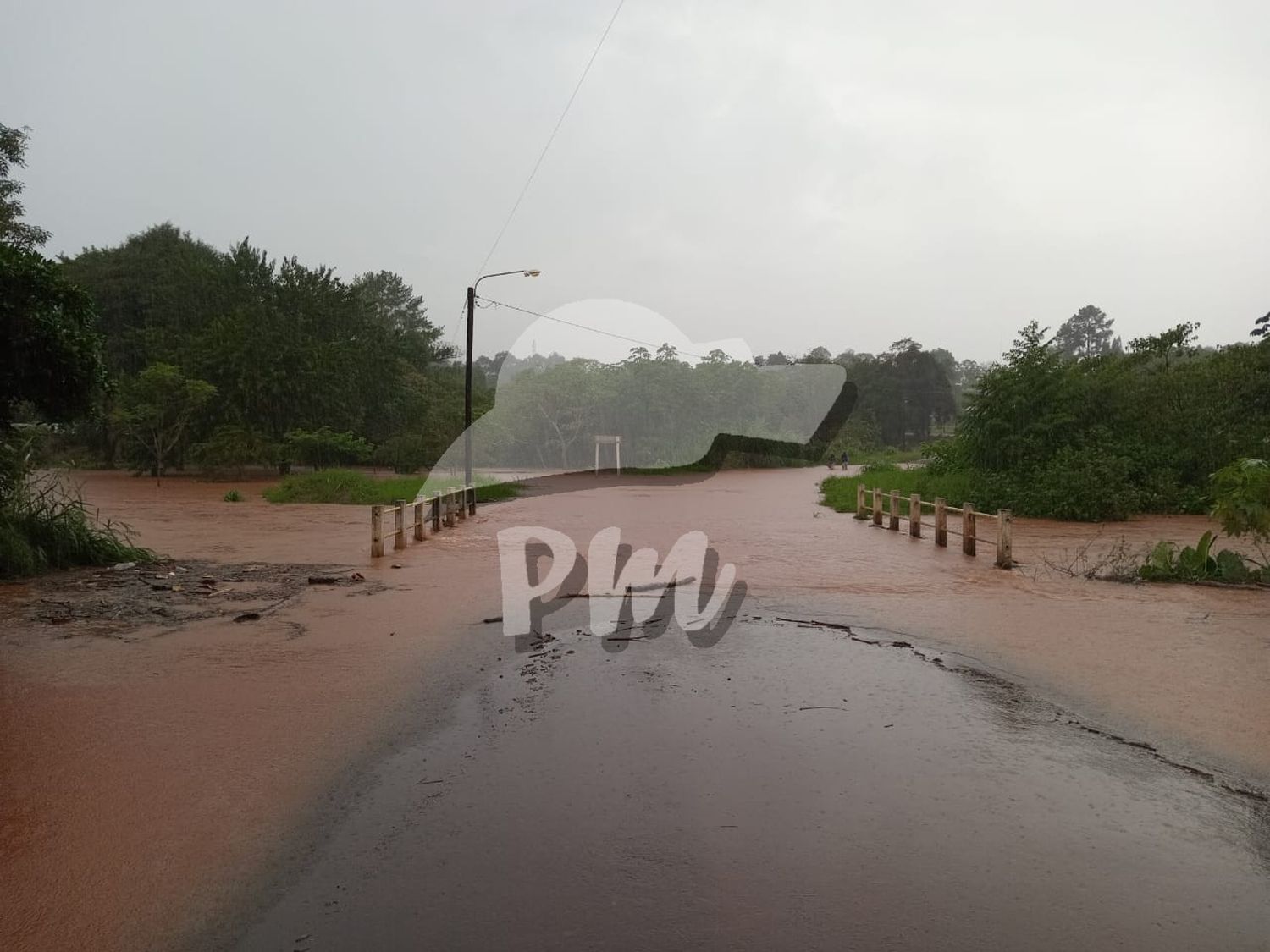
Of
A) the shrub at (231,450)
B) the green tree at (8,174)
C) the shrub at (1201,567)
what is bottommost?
the shrub at (1201,567)

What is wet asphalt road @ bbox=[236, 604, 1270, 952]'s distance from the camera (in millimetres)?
3271

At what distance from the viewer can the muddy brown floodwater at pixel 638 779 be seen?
3369 mm

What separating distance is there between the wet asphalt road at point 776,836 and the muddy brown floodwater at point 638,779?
20mm

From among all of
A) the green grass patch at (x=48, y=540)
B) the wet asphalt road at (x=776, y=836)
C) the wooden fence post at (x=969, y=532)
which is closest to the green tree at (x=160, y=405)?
the green grass patch at (x=48, y=540)

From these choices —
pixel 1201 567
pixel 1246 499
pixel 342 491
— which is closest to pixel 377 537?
pixel 1201 567

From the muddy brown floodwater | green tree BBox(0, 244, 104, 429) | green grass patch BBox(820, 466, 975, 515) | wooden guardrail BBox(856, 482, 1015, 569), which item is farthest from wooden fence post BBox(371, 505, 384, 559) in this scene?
green grass patch BBox(820, 466, 975, 515)

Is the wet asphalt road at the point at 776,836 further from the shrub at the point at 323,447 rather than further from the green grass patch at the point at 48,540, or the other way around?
the shrub at the point at 323,447

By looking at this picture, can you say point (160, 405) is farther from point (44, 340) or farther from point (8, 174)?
point (44, 340)

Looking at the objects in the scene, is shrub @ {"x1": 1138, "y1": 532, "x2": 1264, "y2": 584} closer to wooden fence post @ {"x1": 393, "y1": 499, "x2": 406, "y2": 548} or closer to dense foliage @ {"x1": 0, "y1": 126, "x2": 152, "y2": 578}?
wooden fence post @ {"x1": 393, "y1": 499, "x2": 406, "y2": 548}

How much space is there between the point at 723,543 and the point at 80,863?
13030 millimetres

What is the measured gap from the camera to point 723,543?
16141 mm

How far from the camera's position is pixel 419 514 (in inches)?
643

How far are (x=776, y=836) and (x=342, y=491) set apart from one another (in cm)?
2440

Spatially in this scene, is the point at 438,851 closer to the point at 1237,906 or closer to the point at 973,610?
the point at 1237,906
